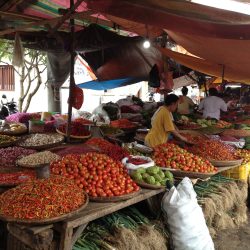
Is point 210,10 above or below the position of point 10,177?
above

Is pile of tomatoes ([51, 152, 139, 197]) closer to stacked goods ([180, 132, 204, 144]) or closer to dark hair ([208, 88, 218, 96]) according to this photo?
stacked goods ([180, 132, 204, 144])

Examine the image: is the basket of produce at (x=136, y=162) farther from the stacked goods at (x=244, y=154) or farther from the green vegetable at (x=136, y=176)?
the stacked goods at (x=244, y=154)

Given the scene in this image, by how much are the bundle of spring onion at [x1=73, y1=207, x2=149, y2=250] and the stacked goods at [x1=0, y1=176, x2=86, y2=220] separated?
21.2 inches

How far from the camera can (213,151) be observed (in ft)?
14.8

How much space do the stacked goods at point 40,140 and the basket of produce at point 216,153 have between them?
201cm

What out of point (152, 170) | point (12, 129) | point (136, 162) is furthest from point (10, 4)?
point (152, 170)

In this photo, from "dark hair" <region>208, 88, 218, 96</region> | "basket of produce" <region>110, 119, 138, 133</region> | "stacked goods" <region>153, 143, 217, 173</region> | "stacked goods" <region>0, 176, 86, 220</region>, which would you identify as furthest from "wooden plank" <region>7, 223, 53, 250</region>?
"dark hair" <region>208, 88, 218, 96</region>

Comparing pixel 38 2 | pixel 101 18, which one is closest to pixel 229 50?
pixel 101 18

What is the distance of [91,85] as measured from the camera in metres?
9.37

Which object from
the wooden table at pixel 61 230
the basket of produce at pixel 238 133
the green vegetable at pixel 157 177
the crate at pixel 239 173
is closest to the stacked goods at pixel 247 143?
the basket of produce at pixel 238 133

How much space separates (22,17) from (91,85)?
13.9 feet

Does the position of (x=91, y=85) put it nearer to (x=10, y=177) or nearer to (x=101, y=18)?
(x=101, y=18)

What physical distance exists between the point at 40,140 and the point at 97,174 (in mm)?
1935

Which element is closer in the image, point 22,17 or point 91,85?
point 22,17
